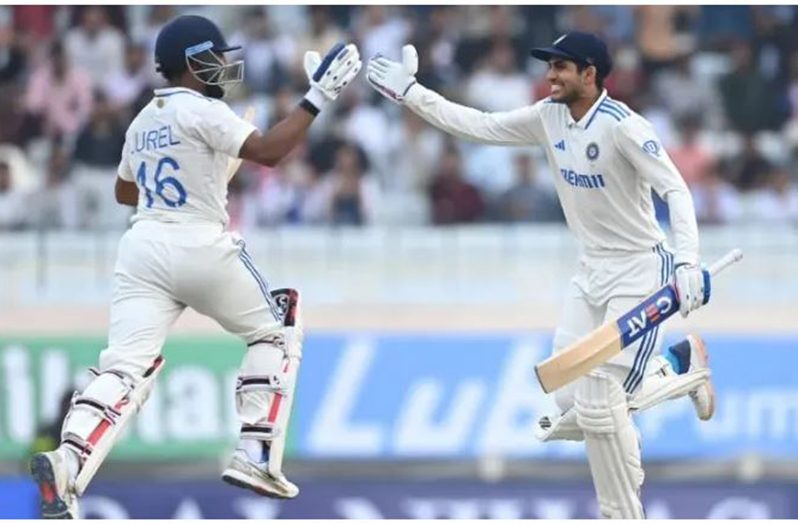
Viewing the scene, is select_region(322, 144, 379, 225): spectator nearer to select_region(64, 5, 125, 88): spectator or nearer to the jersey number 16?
select_region(64, 5, 125, 88): spectator

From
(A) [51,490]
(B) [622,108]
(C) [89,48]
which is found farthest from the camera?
(C) [89,48]

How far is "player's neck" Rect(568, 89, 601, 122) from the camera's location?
31.2 feet

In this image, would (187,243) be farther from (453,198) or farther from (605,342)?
(453,198)

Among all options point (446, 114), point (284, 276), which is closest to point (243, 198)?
point (284, 276)

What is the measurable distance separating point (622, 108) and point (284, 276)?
184 inches

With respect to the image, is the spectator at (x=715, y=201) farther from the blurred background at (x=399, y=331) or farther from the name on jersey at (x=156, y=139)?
the name on jersey at (x=156, y=139)

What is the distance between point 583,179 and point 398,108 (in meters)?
5.65

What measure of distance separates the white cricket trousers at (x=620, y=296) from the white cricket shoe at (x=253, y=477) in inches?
48.1

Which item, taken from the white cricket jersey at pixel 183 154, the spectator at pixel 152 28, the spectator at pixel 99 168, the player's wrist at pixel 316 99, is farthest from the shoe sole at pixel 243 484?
the spectator at pixel 152 28

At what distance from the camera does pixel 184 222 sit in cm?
924

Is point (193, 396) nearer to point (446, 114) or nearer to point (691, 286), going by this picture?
point (446, 114)

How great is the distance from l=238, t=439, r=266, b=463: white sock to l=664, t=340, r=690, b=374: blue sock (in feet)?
6.11

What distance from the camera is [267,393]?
374 inches

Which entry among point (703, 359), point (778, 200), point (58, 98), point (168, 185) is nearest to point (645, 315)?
point (703, 359)
